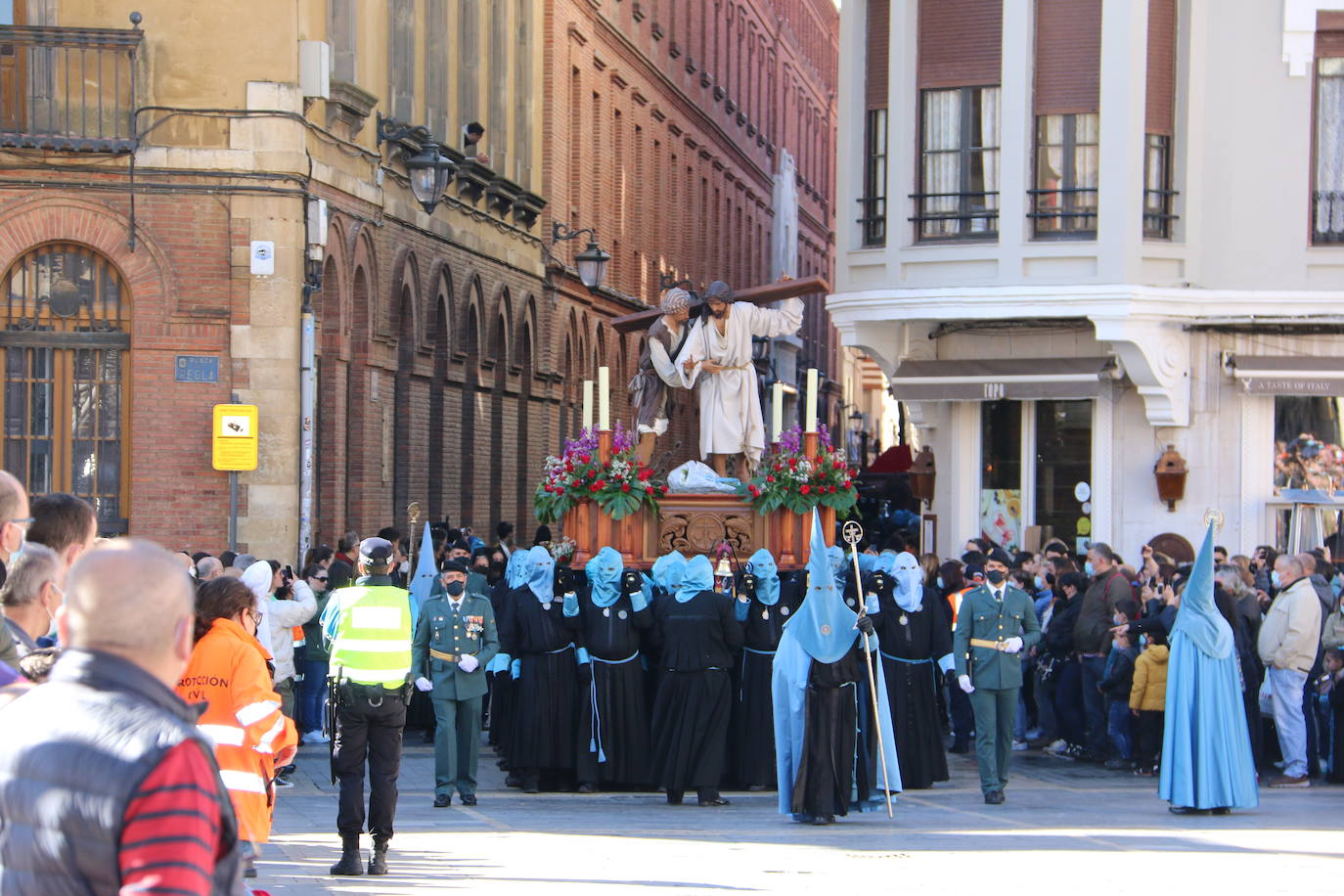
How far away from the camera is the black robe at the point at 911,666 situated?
53.2 ft

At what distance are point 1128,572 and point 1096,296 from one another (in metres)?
5.83

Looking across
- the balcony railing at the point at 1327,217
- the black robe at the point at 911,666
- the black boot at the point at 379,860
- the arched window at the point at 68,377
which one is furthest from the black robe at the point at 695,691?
the balcony railing at the point at 1327,217

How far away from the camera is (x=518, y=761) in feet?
52.5

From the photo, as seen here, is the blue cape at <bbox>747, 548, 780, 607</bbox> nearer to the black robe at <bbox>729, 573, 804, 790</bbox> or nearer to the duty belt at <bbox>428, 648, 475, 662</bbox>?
the black robe at <bbox>729, 573, 804, 790</bbox>

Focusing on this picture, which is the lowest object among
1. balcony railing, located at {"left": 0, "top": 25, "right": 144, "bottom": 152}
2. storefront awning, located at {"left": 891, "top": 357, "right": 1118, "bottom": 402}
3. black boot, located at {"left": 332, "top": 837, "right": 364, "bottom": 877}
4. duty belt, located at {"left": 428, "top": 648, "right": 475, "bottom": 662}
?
black boot, located at {"left": 332, "top": 837, "right": 364, "bottom": 877}

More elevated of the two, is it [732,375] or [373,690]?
[732,375]

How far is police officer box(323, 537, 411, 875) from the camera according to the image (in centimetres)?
1158

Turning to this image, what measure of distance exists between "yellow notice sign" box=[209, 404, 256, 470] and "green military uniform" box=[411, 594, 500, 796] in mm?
6257

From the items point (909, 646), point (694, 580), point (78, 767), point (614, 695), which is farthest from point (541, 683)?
point (78, 767)

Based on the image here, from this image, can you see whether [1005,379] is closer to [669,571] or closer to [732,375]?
[732,375]

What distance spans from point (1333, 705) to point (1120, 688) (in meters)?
1.74

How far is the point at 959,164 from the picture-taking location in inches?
1002

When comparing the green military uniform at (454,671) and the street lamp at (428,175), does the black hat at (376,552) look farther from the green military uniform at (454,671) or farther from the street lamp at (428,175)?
the street lamp at (428,175)

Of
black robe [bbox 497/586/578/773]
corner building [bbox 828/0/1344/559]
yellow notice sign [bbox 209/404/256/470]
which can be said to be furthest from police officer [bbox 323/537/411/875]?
corner building [bbox 828/0/1344/559]
